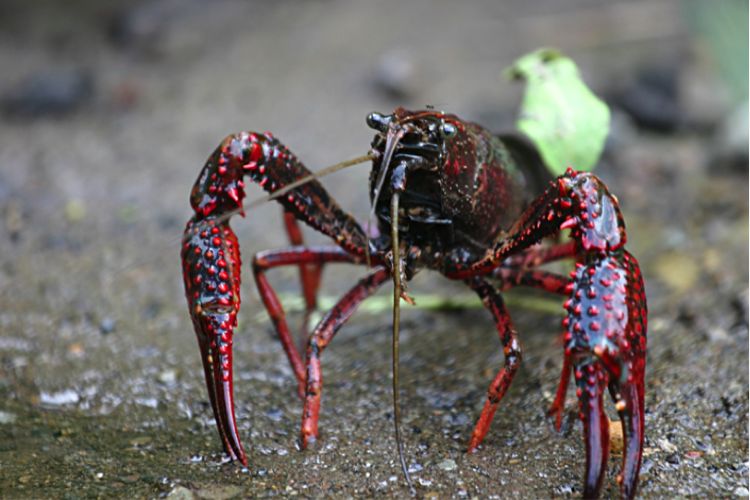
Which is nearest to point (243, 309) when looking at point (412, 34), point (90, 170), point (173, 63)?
point (90, 170)

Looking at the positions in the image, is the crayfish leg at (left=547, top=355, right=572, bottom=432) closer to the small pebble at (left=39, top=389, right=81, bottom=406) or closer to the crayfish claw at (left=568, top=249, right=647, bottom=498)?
the crayfish claw at (left=568, top=249, right=647, bottom=498)

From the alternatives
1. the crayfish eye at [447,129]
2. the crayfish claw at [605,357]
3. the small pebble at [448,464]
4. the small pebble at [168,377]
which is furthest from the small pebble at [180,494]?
the crayfish eye at [447,129]

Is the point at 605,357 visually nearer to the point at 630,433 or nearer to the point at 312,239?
the point at 630,433

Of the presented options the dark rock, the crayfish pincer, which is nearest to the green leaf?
the crayfish pincer

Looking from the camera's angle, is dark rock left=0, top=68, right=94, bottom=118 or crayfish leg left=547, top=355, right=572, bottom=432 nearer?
crayfish leg left=547, top=355, right=572, bottom=432

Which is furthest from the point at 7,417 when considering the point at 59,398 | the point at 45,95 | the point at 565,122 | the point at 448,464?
the point at 45,95

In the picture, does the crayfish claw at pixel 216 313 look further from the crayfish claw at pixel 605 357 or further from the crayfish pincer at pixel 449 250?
the crayfish claw at pixel 605 357
